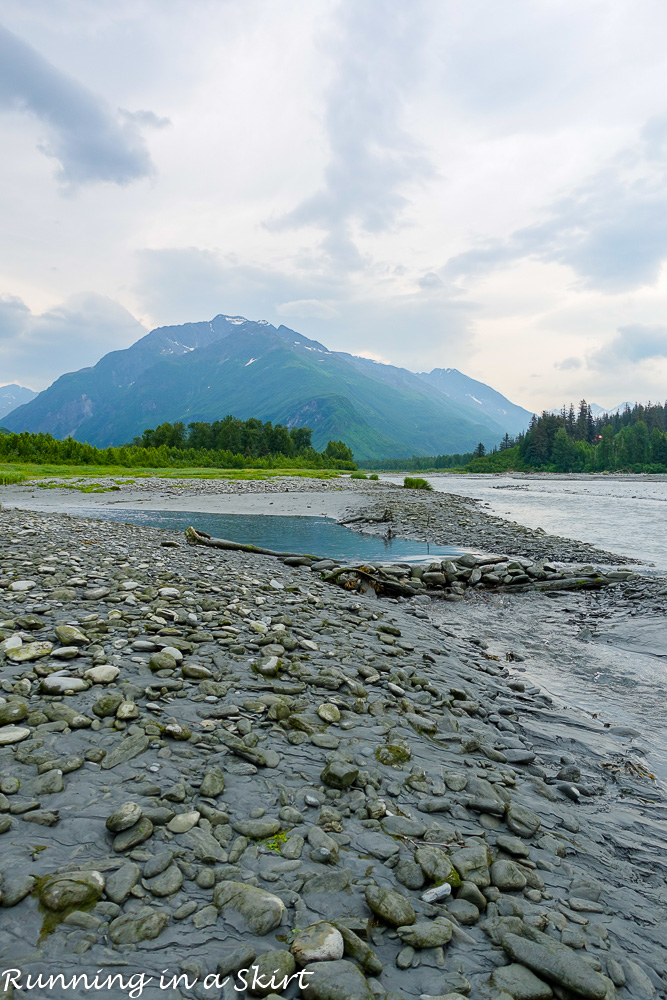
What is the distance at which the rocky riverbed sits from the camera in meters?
2.53

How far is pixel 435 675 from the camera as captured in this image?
7.50 metres

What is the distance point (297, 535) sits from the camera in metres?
24.6

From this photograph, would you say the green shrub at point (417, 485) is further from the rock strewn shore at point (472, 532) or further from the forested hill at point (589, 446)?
the forested hill at point (589, 446)

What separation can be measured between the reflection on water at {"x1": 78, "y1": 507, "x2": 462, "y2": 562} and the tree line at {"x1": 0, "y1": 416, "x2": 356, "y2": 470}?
8242 centimetres

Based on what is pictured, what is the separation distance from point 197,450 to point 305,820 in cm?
14081

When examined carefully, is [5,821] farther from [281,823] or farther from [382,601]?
[382,601]

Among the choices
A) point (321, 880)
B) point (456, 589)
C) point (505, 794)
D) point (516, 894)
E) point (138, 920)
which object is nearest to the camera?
point (138, 920)

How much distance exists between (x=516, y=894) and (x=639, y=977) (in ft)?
2.48

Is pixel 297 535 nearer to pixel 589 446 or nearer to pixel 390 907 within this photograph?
pixel 390 907

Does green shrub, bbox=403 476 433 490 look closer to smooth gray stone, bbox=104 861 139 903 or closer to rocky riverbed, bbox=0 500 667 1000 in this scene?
rocky riverbed, bbox=0 500 667 1000

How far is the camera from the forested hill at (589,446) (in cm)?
15000

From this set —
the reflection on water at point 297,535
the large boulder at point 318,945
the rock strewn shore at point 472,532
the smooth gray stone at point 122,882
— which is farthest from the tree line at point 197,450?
the large boulder at point 318,945

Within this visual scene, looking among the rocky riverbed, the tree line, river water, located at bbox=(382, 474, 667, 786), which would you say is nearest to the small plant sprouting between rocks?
the rocky riverbed

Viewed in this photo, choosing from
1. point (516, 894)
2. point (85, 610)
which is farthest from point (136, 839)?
point (85, 610)
